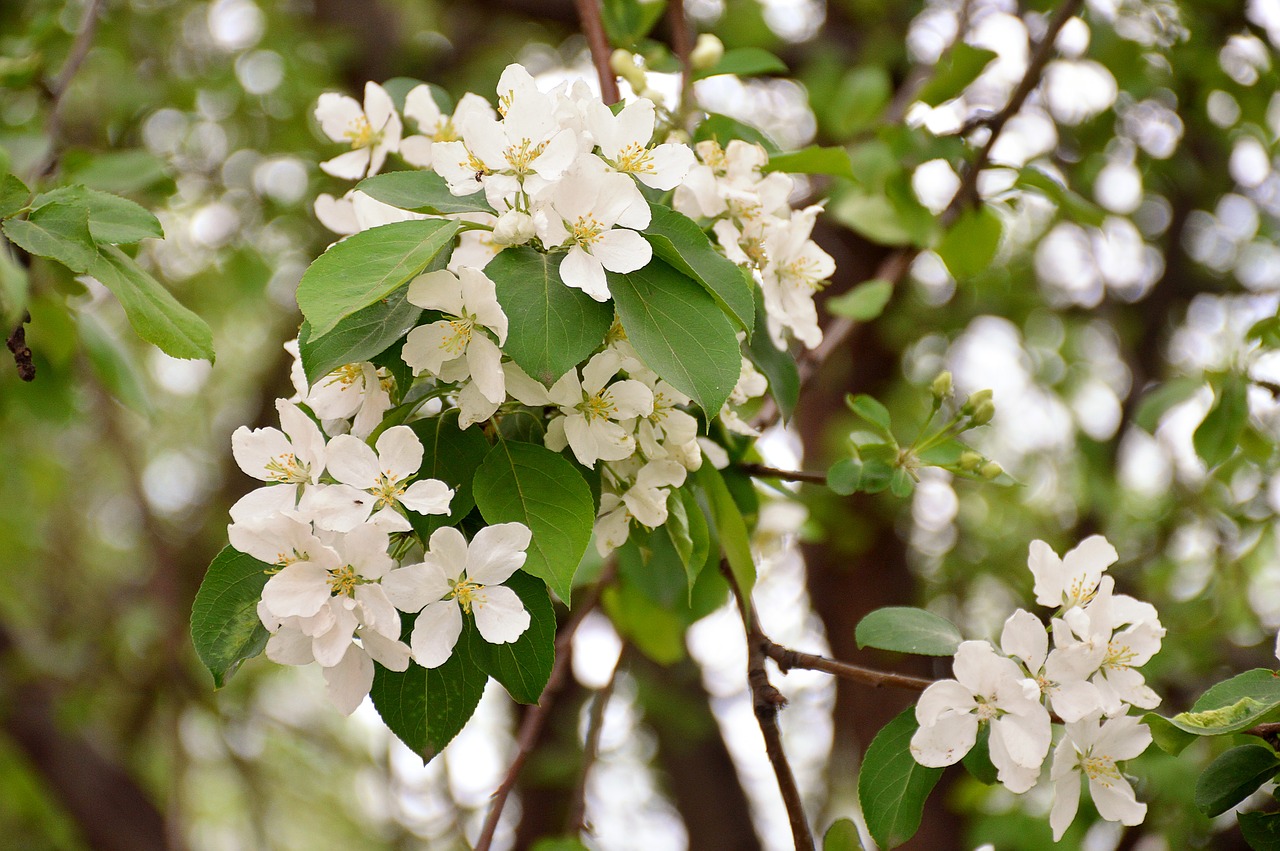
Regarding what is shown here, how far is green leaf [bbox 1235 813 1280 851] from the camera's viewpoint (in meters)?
1.07

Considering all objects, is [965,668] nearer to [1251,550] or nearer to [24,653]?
[1251,550]

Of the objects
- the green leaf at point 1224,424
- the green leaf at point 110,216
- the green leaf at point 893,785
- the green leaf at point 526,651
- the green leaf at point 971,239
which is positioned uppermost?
the green leaf at point 110,216

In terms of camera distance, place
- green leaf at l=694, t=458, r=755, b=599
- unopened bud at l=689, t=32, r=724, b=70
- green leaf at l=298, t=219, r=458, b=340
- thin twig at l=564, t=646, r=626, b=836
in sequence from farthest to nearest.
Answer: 1. thin twig at l=564, t=646, r=626, b=836
2. unopened bud at l=689, t=32, r=724, b=70
3. green leaf at l=694, t=458, r=755, b=599
4. green leaf at l=298, t=219, r=458, b=340

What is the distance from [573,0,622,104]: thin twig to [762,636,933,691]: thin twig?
27.2 inches

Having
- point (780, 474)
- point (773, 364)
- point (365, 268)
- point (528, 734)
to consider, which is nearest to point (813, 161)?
point (773, 364)

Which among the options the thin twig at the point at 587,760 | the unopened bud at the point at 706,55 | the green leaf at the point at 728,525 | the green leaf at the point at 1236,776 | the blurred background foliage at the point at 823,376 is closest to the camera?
the green leaf at the point at 1236,776

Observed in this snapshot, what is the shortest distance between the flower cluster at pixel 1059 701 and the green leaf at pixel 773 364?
33 cm

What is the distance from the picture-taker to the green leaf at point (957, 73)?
1616mm

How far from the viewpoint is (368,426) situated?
0.94 m

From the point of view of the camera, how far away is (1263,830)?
1078 millimetres

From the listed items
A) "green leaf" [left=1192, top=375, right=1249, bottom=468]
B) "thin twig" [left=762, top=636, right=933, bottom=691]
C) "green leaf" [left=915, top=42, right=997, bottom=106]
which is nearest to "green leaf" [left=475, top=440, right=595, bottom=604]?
"thin twig" [left=762, top=636, right=933, bottom=691]

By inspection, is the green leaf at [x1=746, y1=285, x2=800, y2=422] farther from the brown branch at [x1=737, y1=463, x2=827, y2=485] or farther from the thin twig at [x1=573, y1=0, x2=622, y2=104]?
the thin twig at [x1=573, y1=0, x2=622, y2=104]

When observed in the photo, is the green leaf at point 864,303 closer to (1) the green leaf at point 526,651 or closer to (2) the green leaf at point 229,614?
(1) the green leaf at point 526,651

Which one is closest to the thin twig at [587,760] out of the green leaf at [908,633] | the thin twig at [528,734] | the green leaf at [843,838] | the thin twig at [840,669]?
the thin twig at [528,734]
